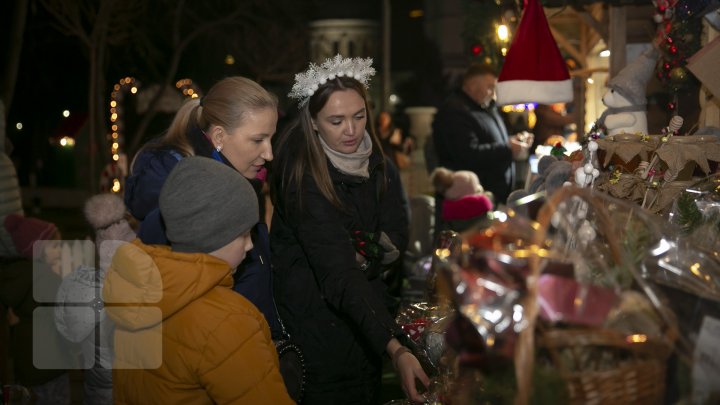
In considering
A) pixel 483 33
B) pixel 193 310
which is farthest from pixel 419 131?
pixel 193 310

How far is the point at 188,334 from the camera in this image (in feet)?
7.74

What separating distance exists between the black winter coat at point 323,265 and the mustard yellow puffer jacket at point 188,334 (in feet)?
2.65

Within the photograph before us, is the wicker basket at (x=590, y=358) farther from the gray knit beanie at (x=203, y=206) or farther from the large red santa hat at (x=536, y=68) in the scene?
the large red santa hat at (x=536, y=68)

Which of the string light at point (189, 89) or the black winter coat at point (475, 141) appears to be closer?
the string light at point (189, 89)

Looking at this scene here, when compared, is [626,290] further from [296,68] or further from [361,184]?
[296,68]

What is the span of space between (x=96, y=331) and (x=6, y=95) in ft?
29.3

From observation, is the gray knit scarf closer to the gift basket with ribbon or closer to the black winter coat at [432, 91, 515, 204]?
the gift basket with ribbon

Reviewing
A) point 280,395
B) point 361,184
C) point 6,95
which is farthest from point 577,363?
point 6,95

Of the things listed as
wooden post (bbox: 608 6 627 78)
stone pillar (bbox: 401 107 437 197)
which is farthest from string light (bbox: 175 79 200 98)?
stone pillar (bbox: 401 107 437 197)

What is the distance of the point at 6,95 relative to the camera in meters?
11.8

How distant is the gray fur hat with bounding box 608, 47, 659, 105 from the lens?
3.92 meters

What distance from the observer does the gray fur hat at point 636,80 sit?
3.92m

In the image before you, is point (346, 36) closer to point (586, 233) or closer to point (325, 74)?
point (325, 74)

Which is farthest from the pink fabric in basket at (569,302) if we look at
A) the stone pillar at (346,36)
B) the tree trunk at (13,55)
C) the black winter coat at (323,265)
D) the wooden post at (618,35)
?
the stone pillar at (346,36)
